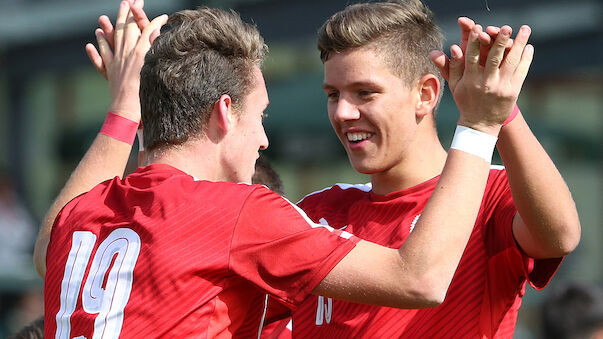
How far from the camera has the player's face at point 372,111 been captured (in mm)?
3309

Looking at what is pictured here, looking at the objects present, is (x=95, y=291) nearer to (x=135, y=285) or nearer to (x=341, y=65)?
(x=135, y=285)

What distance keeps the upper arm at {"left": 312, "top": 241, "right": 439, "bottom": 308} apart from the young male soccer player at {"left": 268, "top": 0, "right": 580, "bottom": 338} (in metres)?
0.18

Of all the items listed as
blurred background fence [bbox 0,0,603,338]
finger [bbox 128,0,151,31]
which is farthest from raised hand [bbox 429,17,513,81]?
blurred background fence [bbox 0,0,603,338]

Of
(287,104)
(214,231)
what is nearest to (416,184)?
(214,231)

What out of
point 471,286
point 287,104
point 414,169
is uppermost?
point 414,169

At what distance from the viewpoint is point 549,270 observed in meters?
2.97

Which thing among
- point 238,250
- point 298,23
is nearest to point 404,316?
point 238,250

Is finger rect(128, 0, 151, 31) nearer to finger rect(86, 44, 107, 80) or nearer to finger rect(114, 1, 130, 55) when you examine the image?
finger rect(114, 1, 130, 55)

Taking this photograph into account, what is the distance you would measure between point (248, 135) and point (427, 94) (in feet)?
2.78

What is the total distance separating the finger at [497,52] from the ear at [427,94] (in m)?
0.81

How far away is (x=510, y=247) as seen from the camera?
9.77 feet

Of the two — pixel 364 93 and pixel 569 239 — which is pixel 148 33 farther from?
pixel 569 239

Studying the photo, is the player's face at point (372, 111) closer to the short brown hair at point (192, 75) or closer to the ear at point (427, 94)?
Result: the ear at point (427, 94)

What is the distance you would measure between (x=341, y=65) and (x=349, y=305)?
3.01ft
